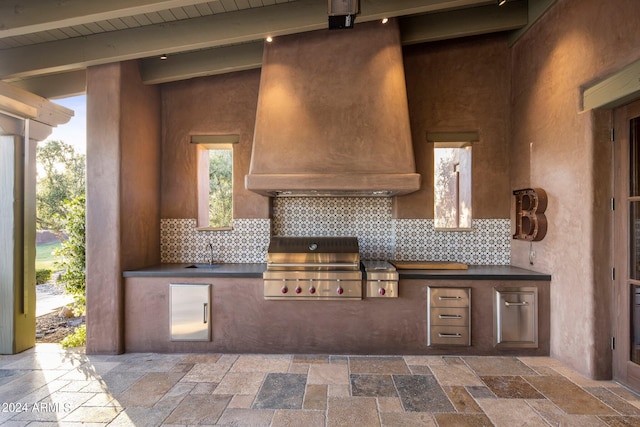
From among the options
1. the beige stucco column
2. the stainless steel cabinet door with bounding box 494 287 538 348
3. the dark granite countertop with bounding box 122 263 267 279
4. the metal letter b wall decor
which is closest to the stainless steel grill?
the dark granite countertop with bounding box 122 263 267 279

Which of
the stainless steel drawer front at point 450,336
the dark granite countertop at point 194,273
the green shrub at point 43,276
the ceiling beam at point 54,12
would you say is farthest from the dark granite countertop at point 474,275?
the green shrub at point 43,276

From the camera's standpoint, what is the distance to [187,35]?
327 cm

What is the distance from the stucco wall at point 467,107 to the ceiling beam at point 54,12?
2.75 meters

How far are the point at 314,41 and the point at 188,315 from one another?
131 inches

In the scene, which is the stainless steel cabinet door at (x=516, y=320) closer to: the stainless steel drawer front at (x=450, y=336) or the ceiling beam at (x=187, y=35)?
the stainless steel drawer front at (x=450, y=336)

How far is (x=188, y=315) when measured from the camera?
344cm

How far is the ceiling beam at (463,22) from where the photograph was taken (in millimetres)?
3617

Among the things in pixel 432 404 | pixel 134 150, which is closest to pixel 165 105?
pixel 134 150

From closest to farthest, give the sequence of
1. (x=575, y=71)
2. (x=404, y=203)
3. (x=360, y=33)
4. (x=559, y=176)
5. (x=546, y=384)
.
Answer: (x=546, y=384) → (x=575, y=71) → (x=559, y=176) → (x=360, y=33) → (x=404, y=203)

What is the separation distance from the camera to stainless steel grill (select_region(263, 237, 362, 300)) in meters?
3.38

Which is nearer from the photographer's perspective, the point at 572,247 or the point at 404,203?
the point at 572,247

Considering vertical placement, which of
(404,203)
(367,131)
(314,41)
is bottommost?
(404,203)

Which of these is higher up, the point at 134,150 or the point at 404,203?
the point at 134,150

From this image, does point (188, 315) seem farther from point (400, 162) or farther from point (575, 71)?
point (575, 71)
